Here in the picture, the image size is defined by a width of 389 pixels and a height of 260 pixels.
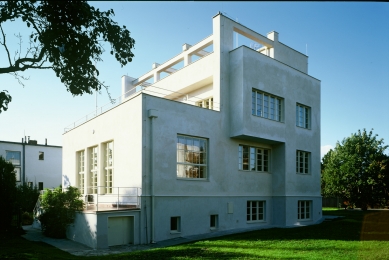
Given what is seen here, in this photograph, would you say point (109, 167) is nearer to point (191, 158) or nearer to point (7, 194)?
point (191, 158)

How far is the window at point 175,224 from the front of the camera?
17.3 meters

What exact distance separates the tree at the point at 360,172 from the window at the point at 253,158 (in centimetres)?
2728

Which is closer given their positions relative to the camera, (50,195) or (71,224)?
(71,224)

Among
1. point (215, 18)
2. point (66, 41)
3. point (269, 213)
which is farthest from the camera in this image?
point (269, 213)

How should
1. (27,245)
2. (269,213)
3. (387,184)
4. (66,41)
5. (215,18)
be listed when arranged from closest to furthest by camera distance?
(66,41), (27,245), (215,18), (269,213), (387,184)

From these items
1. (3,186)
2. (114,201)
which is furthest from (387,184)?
(3,186)

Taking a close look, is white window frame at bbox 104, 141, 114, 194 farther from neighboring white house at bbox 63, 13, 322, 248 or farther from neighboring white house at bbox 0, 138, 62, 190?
neighboring white house at bbox 0, 138, 62, 190

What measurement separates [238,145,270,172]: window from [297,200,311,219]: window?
3.72 meters

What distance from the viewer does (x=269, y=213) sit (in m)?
22.5

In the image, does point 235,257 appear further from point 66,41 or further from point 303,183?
point 303,183

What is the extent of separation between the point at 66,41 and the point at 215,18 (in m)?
12.1

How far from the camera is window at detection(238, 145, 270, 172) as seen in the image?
834 inches

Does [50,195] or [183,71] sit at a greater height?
[183,71]

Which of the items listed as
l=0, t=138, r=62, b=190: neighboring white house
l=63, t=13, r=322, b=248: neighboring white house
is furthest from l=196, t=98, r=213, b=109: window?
l=0, t=138, r=62, b=190: neighboring white house
